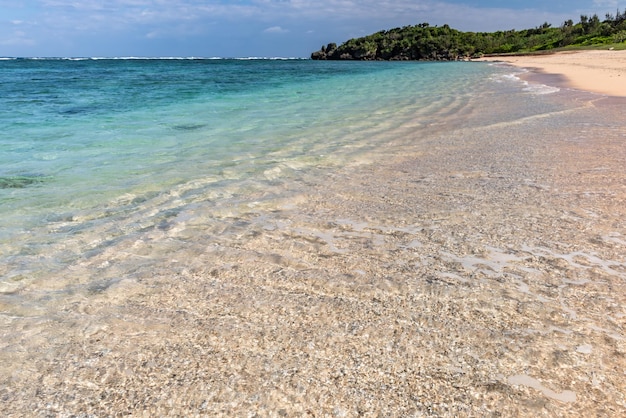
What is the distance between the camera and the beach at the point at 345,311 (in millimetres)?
2141

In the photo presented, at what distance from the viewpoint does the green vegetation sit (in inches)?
2793

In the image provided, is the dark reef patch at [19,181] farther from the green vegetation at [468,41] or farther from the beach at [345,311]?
the green vegetation at [468,41]

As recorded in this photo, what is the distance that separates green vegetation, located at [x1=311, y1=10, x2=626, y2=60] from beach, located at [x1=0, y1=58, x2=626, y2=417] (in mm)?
62390

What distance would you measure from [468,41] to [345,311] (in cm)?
11161

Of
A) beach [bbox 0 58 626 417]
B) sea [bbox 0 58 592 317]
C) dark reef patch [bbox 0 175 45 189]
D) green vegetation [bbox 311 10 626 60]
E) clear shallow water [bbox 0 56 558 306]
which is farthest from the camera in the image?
green vegetation [bbox 311 10 626 60]

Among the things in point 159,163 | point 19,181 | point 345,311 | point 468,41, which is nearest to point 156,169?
point 159,163

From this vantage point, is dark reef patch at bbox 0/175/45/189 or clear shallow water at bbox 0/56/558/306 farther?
dark reef patch at bbox 0/175/45/189

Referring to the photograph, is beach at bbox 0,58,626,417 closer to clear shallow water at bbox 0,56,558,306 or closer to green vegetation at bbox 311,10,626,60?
clear shallow water at bbox 0,56,558,306

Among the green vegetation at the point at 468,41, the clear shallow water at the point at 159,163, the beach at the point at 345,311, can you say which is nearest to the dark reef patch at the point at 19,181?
the clear shallow water at the point at 159,163

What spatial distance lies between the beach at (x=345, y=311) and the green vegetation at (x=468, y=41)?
205 feet

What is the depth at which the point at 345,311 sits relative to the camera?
9.41 ft

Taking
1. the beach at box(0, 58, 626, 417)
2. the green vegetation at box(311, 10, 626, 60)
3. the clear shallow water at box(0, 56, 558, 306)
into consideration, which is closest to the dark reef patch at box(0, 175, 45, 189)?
the clear shallow water at box(0, 56, 558, 306)

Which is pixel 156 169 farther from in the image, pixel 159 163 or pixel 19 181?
pixel 19 181

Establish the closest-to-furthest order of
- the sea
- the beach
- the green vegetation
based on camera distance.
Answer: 1. the beach
2. the sea
3. the green vegetation
